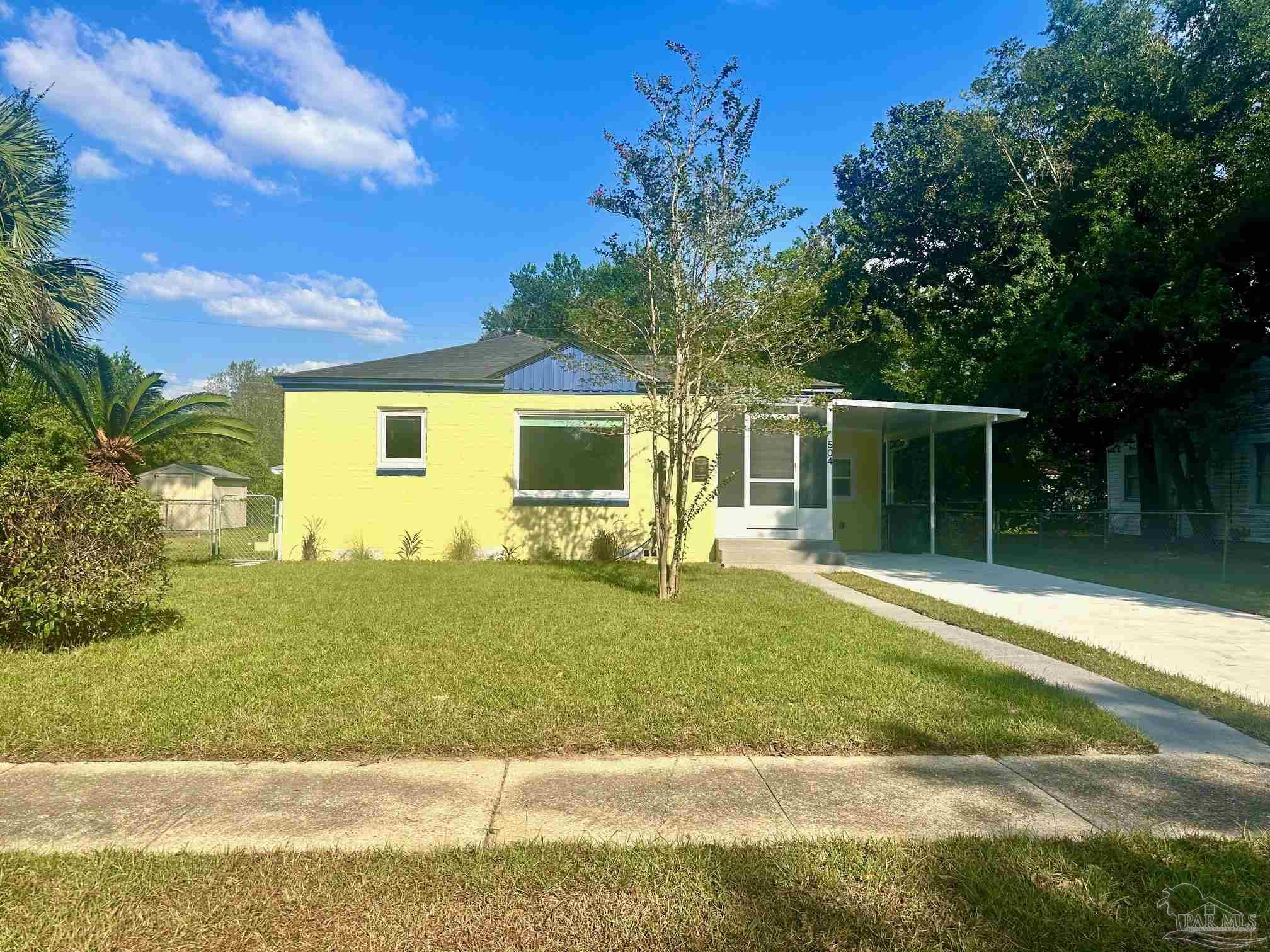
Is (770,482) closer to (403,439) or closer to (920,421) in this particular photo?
(920,421)

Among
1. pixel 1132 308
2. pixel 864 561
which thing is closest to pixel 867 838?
pixel 864 561

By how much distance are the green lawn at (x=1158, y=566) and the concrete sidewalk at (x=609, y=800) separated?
A: 7.47 metres

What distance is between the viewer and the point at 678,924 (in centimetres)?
254

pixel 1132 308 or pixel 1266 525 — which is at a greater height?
pixel 1132 308

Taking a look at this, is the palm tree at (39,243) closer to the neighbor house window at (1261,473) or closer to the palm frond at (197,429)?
the palm frond at (197,429)

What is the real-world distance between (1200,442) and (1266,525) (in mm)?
2722

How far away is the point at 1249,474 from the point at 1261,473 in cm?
23

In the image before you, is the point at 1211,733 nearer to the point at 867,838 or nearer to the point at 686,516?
the point at 867,838

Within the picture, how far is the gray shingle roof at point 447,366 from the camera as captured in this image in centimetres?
1332

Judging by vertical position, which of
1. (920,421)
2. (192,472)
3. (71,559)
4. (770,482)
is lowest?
(71,559)

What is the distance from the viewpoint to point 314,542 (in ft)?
43.4

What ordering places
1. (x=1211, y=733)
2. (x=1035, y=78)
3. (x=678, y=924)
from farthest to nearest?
(x=1035, y=78) < (x=1211, y=733) < (x=678, y=924)

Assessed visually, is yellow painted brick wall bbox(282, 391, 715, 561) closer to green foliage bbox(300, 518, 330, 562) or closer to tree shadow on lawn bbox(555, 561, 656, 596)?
green foliage bbox(300, 518, 330, 562)

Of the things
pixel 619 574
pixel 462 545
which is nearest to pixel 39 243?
pixel 462 545
